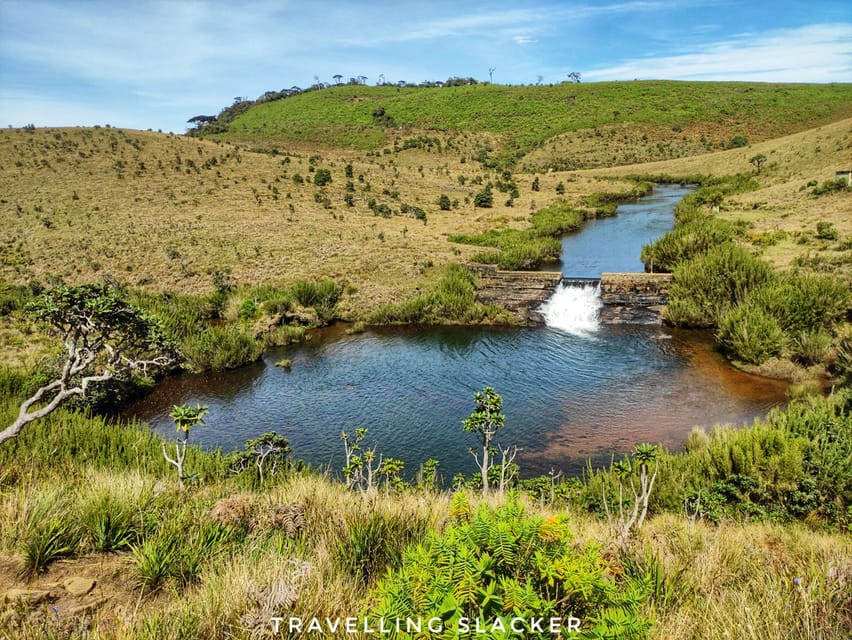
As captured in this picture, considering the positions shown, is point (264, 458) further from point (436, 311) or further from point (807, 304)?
point (807, 304)

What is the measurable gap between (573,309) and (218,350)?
52.0 feet

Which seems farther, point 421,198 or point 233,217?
point 421,198

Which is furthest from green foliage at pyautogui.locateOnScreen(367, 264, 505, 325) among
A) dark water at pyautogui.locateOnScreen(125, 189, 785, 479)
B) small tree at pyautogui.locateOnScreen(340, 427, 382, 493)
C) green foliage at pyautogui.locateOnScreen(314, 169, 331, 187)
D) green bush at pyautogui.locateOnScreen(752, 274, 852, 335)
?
green foliage at pyautogui.locateOnScreen(314, 169, 331, 187)

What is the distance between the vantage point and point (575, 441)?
13875 millimetres

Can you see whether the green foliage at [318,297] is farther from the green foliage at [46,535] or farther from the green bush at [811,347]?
the green foliage at [46,535]

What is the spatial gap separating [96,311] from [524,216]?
128 ft

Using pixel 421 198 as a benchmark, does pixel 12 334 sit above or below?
below

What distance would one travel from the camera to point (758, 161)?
53.2 m

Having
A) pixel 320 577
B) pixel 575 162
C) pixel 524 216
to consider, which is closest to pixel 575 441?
pixel 320 577

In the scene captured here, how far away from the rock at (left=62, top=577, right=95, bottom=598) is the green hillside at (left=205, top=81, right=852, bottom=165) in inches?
3174

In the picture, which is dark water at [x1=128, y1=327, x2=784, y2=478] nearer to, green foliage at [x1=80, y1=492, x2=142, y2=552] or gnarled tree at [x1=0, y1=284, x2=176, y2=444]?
gnarled tree at [x1=0, y1=284, x2=176, y2=444]

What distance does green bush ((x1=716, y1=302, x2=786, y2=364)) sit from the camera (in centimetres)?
1745

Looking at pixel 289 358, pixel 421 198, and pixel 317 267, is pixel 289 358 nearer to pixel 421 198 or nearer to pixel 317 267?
pixel 317 267

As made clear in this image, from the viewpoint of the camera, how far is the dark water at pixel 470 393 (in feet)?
46.0
